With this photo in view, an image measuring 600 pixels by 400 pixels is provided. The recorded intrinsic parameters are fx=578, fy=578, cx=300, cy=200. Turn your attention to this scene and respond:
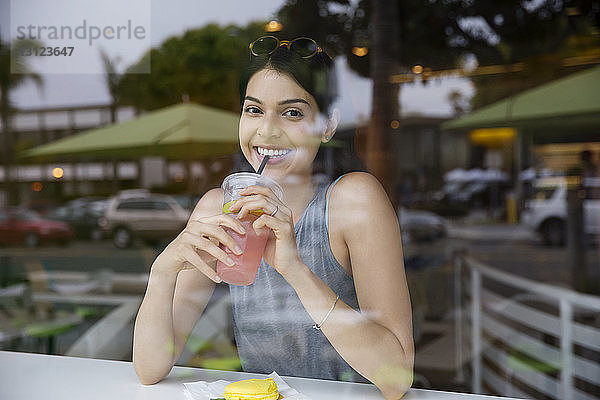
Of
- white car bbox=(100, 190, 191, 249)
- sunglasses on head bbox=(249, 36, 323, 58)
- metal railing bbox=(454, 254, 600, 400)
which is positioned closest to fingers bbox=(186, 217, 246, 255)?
sunglasses on head bbox=(249, 36, 323, 58)

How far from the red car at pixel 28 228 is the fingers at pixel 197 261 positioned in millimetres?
2485

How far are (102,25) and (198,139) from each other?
671mm

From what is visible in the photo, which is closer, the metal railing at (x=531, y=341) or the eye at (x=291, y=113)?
the eye at (x=291, y=113)

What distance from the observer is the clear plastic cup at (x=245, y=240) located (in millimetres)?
1188

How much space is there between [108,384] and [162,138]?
4.28ft

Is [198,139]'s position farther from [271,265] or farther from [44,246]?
[44,246]

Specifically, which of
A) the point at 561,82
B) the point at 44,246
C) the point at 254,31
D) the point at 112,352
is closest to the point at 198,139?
the point at 254,31

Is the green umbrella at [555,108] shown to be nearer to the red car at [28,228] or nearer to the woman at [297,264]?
the red car at [28,228]

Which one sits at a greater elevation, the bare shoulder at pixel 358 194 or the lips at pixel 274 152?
the lips at pixel 274 152

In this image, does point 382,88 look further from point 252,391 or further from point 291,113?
point 252,391

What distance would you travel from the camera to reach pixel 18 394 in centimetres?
150

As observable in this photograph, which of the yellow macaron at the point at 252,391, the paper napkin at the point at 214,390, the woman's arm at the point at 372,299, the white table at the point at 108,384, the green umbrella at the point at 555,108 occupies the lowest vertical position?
the white table at the point at 108,384

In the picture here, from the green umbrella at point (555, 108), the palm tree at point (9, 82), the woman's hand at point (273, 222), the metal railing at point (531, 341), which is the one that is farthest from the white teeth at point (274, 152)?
the green umbrella at point (555, 108)

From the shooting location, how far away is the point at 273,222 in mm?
1214
